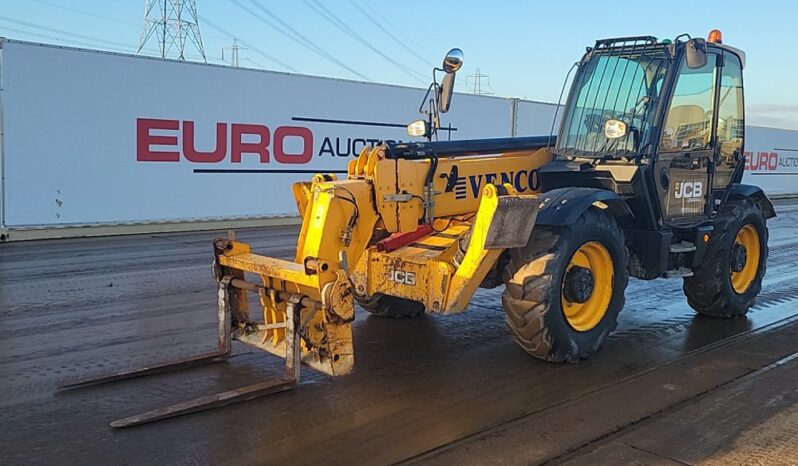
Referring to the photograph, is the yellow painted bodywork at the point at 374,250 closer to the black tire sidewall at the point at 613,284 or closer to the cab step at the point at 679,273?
the black tire sidewall at the point at 613,284

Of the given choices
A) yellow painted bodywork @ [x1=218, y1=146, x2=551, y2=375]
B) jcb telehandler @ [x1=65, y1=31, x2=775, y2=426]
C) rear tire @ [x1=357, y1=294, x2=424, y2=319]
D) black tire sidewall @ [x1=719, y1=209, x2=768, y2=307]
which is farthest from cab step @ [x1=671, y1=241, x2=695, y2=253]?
rear tire @ [x1=357, y1=294, x2=424, y2=319]

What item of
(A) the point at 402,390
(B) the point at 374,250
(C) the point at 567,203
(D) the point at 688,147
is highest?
(D) the point at 688,147

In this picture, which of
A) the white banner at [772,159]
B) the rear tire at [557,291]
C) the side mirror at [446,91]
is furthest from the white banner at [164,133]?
the white banner at [772,159]

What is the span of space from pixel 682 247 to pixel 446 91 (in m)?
2.72

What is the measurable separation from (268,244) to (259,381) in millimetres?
7317

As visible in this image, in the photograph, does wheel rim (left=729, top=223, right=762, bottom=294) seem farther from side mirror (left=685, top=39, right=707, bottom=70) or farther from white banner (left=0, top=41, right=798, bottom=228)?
white banner (left=0, top=41, right=798, bottom=228)

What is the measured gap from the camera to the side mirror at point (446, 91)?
5.62m

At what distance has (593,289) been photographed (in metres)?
5.72

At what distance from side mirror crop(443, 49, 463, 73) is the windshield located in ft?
5.26

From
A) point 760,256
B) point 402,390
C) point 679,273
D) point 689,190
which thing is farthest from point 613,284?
point 760,256

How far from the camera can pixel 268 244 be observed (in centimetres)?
1209

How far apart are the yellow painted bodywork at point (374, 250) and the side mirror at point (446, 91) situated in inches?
17.5

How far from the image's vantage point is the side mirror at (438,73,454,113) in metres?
5.62

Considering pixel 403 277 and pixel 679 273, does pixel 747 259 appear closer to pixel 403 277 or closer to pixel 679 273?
pixel 679 273
